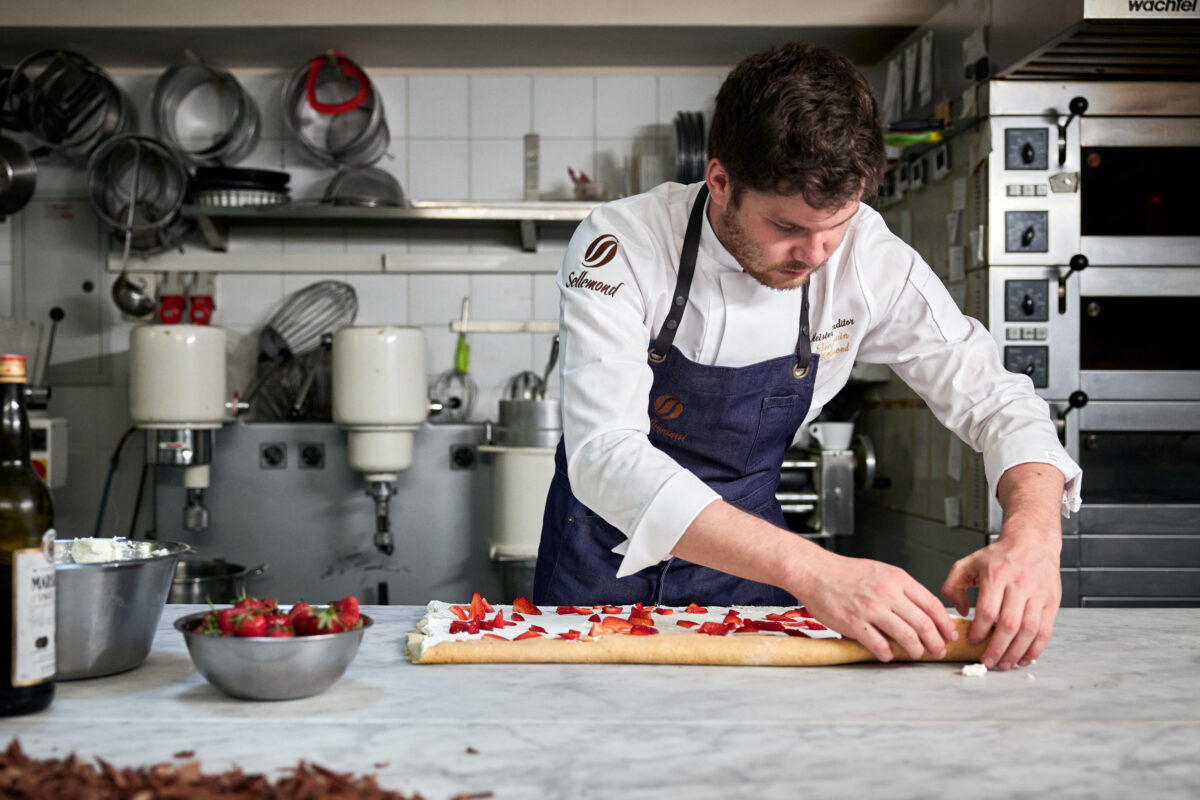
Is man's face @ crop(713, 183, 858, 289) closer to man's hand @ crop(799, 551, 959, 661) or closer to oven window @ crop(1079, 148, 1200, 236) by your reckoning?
man's hand @ crop(799, 551, 959, 661)

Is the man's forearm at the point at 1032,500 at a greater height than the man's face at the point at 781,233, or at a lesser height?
lesser

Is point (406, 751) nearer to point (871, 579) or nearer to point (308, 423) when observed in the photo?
point (871, 579)

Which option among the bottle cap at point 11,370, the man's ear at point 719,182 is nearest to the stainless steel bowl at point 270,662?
the bottle cap at point 11,370

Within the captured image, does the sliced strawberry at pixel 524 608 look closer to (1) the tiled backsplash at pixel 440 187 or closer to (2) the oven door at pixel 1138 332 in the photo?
(2) the oven door at pixel 1138 332

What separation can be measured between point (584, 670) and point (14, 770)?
0.58 meters

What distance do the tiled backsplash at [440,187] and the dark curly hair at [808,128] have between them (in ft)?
7.54

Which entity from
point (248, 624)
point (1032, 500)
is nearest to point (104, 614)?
point (248, 624)

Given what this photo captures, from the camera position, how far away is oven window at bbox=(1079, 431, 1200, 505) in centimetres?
264

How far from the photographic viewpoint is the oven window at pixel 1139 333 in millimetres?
2635

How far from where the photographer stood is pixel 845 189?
129 centimetres

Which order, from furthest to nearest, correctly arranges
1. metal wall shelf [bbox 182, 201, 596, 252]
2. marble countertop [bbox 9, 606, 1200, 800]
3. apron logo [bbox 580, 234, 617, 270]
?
1. metal wall shelf [bbox 182, 201, 596, 252]
2. apron logo [bbox 580, 234, 617, 270]
3. marble countertop [bbox 9, 606, 1200, 800]

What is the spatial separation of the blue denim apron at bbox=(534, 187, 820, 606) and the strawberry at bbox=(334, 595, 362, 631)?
25.5 inches

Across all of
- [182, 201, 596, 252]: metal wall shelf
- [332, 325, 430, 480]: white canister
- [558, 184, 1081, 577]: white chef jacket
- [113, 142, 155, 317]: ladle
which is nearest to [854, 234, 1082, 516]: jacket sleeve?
[558, 184, 1081, 577]: white chef jacket

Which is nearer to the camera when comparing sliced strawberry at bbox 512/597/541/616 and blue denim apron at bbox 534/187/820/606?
sliced strawberry at bbox 512/597/541/616
